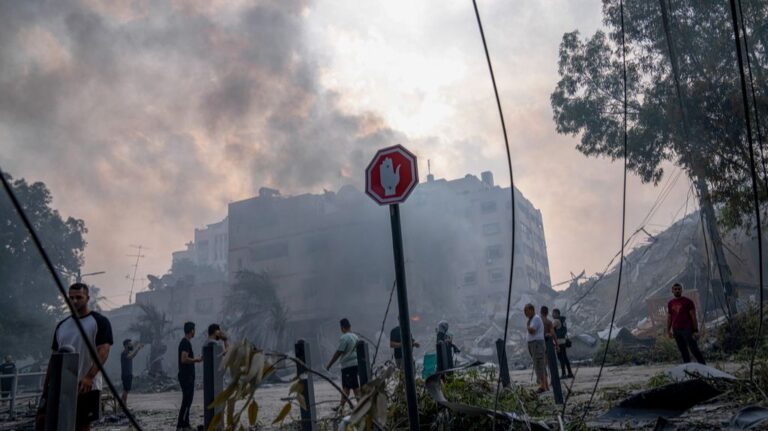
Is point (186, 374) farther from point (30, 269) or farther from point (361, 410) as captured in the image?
point (30, 269)

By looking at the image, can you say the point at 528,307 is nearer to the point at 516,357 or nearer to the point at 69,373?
the point at 69,373

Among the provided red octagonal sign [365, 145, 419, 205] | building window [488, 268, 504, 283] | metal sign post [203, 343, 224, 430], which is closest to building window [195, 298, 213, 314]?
building window [488, 268, 504, 283]

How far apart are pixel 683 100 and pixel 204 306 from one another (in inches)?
1636

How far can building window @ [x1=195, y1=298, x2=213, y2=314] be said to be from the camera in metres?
44.7

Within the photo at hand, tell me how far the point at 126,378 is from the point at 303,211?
37.0 m

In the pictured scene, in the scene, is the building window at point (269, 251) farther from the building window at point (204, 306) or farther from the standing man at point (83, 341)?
the standing man at point (83, 341)

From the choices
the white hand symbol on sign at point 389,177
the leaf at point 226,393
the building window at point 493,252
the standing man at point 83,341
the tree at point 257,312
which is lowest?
the leaf at point 226,393

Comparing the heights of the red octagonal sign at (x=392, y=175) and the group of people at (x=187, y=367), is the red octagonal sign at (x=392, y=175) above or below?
above

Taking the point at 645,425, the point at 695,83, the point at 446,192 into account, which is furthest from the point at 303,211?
the point at 645,425

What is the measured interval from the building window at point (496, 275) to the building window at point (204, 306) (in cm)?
2418

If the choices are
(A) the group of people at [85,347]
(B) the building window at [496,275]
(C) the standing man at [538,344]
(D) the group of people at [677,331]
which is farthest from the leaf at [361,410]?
(B) the building window at [496,275]

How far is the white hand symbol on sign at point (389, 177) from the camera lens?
3.54 metres

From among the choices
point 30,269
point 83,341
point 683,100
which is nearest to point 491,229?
point 30,269

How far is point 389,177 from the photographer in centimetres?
361
